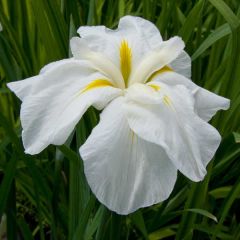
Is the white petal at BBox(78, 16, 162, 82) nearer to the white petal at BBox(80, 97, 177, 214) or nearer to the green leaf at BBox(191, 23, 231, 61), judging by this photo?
the white petal at BBox(80, 97, 177, 214)

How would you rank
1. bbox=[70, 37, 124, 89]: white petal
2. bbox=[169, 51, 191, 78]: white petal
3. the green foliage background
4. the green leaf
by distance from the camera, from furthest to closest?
1. the green leaf
2. the green foliage background
3. bbox=[169, 51, 191, 78]: white petal
4. bbox=[70, 37, 124, 89]: white petal

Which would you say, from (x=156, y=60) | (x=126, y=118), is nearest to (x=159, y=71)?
(x=156, y=60)

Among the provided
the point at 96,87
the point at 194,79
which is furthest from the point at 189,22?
the point at 96,87

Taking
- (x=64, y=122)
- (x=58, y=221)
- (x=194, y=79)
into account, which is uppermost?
(x=64, y=122)

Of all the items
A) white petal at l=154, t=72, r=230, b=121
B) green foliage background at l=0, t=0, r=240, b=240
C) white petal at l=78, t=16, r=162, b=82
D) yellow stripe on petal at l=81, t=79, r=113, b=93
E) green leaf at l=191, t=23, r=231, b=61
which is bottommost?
green foliage background at l=0, t=0, r=240, b=240

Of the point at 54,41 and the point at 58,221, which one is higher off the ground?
the point at 54,41

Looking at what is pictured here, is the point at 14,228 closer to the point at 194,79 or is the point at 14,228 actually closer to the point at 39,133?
the point at 39,133

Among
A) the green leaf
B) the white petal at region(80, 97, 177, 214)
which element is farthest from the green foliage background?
the white petal at region(80, 97, 177, 214)
